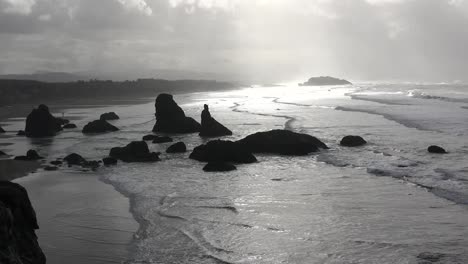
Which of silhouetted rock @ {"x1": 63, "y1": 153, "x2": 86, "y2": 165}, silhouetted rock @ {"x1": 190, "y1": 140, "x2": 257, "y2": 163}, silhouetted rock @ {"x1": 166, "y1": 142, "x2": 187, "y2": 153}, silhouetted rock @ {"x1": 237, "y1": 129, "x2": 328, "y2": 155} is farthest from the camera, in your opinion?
silhouetted rock @ {"x1": 166, "y1": 142, "x2": 187, "y2": 153}

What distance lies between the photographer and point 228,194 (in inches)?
877

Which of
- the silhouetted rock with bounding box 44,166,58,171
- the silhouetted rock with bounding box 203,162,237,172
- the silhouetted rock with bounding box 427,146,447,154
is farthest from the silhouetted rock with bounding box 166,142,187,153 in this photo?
the silhouetted rock with bounding box 427,146,447,154

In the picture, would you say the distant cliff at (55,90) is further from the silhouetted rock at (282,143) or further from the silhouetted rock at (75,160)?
the silhouetted rock at (282,143)

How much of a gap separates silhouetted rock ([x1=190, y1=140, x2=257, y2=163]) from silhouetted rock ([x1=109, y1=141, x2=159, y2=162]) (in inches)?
139

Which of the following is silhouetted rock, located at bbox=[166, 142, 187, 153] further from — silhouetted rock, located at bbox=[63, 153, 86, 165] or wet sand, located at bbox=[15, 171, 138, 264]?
wet sand, located at bbox=[15, 171, 138, 264]

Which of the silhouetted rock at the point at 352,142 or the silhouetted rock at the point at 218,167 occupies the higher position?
the silhouetted rock at the point at 352,142

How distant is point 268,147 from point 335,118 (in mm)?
29831

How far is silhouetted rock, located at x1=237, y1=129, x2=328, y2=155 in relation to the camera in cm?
3469

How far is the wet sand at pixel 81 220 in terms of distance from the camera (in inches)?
575

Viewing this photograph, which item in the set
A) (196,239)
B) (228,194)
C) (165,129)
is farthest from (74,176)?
(165,129)

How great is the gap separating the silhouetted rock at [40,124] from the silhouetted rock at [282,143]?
26175 millimetres

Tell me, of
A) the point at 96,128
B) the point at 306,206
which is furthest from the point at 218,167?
the point at 96,128

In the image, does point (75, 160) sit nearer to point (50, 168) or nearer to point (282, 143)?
point (50, 168)

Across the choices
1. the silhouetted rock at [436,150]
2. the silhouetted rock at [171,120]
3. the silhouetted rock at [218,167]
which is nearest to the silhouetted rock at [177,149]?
the silhouetted rock at [218,167]
